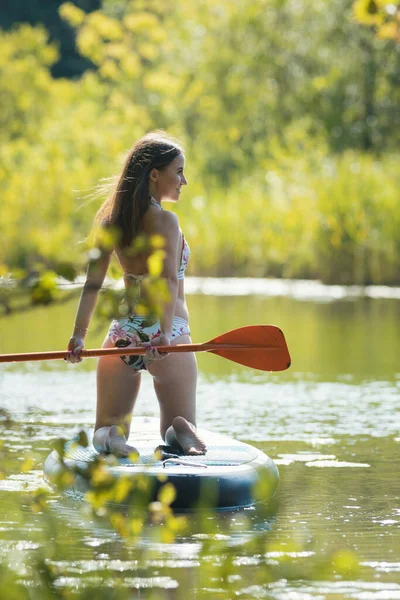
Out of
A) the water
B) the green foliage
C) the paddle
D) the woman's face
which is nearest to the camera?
the water

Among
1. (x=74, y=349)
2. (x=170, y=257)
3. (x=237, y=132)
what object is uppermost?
(x=237, y=132)

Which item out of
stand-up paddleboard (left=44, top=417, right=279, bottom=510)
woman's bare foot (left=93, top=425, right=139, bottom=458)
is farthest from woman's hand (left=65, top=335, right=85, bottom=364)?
woman's bare foot (left=93, top=425, right=139, bottom=458)

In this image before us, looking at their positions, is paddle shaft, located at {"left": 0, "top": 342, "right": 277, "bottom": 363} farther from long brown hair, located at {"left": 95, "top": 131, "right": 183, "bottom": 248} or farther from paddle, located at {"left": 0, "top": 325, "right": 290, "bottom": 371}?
long brown hair, located at {"left": 95, "top": 131, "right": 183, "bottom": 248}

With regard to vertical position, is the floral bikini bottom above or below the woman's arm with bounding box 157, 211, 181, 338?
below

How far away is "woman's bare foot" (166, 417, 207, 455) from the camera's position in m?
5.92

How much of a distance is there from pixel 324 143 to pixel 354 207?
331 inches

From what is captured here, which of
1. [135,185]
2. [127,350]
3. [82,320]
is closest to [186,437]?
[82,320]

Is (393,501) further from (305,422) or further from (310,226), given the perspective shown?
(310,226)

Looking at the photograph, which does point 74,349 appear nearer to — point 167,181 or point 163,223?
point 163,223

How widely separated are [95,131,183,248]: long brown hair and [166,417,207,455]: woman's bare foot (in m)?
0.77

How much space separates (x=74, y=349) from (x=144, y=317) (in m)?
0.66

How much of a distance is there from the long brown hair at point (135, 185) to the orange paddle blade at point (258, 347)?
0.62 m

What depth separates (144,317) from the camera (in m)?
6.02

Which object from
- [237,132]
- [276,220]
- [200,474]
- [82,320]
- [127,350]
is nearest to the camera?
[127,350]
